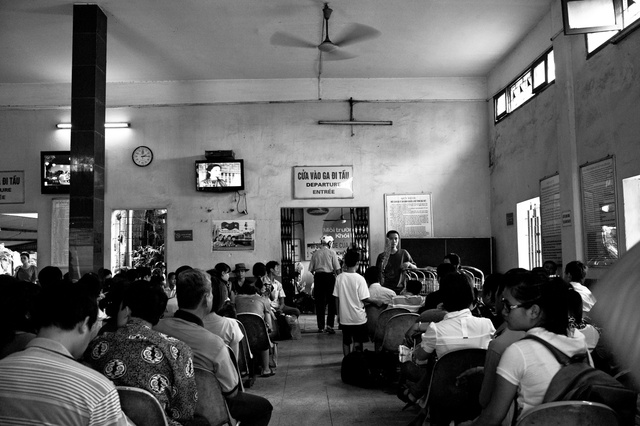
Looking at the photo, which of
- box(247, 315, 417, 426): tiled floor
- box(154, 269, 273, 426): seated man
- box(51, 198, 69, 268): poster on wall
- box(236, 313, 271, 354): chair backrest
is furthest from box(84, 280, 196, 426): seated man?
box(51, 198, 69, 268): poster on wall

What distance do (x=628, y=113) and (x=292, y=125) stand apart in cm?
626

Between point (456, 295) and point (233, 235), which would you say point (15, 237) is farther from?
point (456, 295)

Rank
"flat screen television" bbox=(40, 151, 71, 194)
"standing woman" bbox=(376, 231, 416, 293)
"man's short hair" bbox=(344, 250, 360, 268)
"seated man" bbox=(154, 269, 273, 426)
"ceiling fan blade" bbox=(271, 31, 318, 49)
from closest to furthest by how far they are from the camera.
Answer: "seated man" bbox=(154, 269, 273, 426)
"man's short hair" bbox=(344, 250, 360, 268)
"standing woman" bbox=(376, 231, 416, 293)
"ceiling fan blade" bbox=(271, 31, 318, 49)
"flat screen television" bbox=(40, 151, 71, 194)

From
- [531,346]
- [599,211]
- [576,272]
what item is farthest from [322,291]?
[531,346]

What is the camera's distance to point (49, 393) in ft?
5.40

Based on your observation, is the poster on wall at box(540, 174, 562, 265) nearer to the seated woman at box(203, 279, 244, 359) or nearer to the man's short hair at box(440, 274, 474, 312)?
the man's short hair at box(440, 274, 474, 312)

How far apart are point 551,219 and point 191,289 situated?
674 centimetres

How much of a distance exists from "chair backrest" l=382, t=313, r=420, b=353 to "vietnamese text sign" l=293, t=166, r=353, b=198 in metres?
6.23

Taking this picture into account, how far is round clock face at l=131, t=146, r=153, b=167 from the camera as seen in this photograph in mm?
11102

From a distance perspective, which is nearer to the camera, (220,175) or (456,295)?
(456,295)

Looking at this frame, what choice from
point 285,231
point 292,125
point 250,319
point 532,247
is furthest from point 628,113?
point 285,231

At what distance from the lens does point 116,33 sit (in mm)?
8914

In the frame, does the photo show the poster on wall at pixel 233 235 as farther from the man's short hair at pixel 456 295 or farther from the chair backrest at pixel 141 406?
the chair backrest at pixel 141 406

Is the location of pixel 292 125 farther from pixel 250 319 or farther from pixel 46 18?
pixel 250 319
